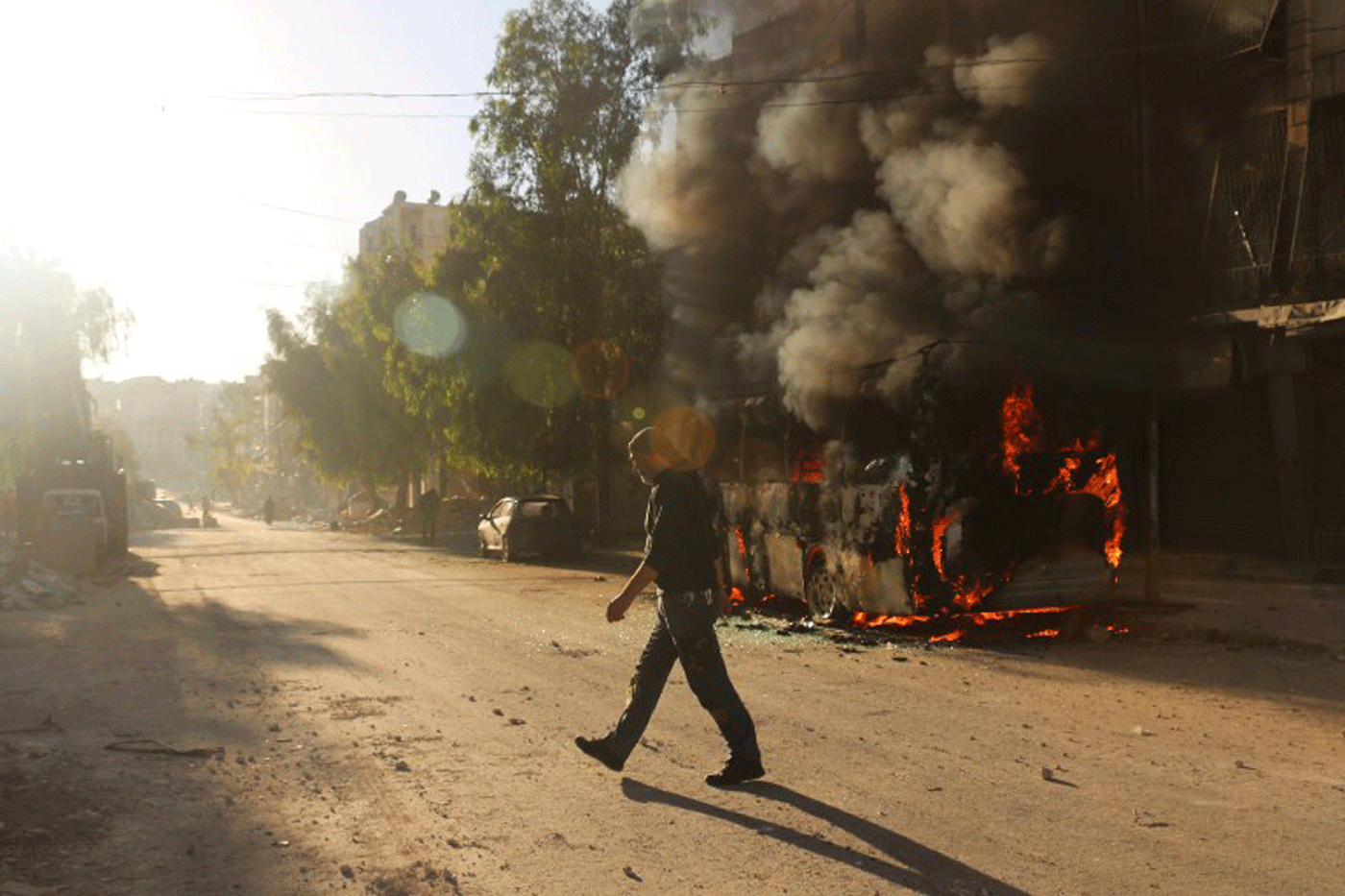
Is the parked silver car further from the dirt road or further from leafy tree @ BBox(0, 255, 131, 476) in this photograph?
the dirt road

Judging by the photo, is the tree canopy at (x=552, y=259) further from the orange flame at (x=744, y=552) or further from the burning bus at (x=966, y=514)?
the burning bus at (x=966, y=514)

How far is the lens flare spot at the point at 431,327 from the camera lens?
29.7m

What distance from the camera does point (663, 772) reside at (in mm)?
6426

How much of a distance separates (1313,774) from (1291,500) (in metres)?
13.8

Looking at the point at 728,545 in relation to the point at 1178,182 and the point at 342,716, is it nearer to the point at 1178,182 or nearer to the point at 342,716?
the point at 342,716

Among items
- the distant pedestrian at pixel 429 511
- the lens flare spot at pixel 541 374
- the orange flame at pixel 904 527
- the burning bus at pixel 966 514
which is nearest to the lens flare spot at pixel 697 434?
the burning bus at pixel 966 514

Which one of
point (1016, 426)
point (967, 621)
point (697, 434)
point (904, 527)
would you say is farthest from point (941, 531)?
point (697, 434)

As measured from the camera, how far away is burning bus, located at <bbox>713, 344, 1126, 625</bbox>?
456 inches

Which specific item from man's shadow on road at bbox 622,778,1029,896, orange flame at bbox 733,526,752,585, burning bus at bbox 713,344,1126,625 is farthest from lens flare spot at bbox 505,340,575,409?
man's shadow on road at bbox 622,778,1029,896

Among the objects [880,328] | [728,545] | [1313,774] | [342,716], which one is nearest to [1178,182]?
[880,328]

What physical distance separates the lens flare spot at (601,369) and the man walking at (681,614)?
67.7ft

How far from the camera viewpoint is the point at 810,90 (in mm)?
19703

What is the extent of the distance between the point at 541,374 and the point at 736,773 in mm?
22149

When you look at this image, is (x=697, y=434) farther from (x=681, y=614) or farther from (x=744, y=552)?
(x=681, y=614)
